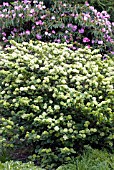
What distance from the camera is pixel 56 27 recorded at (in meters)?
6.25

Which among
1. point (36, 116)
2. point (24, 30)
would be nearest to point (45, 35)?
point (24, 30)

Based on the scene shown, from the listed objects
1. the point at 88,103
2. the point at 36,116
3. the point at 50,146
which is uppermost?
the point at 88,103

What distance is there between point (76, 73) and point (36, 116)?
67 cm

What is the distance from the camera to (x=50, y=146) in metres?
A: 3.98

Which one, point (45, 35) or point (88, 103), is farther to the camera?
point (45, 35)

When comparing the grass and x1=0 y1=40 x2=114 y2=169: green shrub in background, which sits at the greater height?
x1=0 y1=40 x2=114 y2=169: green shrub in background

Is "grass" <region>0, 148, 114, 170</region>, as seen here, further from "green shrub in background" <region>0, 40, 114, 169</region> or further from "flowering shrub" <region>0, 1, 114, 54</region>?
"flowering shrub" <region>0, 1, 114, 54</region>

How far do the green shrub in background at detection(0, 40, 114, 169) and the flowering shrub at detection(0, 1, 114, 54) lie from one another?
2.01 m

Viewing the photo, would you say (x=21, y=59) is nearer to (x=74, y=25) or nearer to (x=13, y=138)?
(x=13, y=138)

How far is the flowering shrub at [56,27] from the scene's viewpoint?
20.6ft

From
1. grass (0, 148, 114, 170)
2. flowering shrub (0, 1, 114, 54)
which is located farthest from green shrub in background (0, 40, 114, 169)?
flowering shrub (0, 1, 114, 54)

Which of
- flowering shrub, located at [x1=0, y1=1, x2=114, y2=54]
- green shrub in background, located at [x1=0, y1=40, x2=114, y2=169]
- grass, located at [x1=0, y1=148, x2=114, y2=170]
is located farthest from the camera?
flowering shrub, located at [x1=0, y1=1, x2=114, y2=54]

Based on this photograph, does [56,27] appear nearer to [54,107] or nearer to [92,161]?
[54,107]

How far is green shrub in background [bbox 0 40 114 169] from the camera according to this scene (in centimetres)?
375
